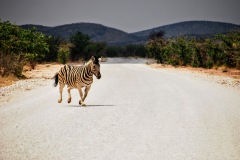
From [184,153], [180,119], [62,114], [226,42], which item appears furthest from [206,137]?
A: [226,42]

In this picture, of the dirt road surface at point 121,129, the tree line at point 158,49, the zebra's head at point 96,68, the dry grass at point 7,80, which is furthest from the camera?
the tree line at point 158,49

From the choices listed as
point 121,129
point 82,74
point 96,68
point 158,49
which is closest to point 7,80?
point 82,74

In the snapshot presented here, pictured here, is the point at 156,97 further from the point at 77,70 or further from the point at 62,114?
the point at 62,114

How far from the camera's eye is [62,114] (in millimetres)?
8789

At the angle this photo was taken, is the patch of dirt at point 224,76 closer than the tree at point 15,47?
Yes

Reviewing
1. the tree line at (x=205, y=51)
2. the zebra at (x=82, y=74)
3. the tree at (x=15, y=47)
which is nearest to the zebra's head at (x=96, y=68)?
the zebra at (x=82, y=74)

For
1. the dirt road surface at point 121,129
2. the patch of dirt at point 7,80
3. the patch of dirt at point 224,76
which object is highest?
the dirt road surface at point 121,129

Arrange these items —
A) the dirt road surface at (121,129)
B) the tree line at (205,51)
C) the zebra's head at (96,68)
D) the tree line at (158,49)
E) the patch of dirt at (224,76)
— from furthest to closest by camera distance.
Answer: the tree line at (205,51) → the tree line at (158,49) → the patch of dirt at (224,76) → the zebra's head at (96,68) → the dirt road surface at (121,129)

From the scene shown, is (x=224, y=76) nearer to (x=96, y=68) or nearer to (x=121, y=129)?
(x=96, y=68)

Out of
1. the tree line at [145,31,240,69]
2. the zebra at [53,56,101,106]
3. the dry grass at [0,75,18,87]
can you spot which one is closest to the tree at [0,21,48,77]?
the dry grass at [0,75,18,87]

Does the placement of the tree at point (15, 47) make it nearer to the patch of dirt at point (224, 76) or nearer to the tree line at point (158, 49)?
the tree line at point (158, 49)

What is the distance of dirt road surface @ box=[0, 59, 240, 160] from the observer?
5.54m

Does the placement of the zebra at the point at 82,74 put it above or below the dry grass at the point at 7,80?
above

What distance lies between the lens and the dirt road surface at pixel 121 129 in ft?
18.2
